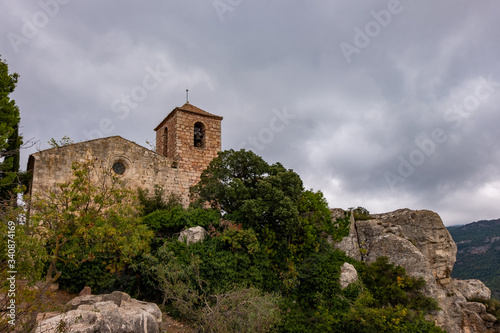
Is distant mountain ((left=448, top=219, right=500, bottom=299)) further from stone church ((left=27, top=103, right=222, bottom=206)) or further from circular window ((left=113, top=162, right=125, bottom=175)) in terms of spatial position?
circular window ((left=113, top=162, right=125, bottom=175))

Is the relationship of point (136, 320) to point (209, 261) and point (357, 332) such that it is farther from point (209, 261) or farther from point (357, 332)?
point (357, 332)

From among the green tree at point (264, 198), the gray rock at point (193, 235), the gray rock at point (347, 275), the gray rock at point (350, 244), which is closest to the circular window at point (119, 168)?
the green tree at point (264, 198)

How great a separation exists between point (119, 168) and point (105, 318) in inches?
447

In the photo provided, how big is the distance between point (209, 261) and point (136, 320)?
14.0ft

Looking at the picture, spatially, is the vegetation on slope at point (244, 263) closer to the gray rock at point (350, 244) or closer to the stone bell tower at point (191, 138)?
the gray rock at point (350, 244)

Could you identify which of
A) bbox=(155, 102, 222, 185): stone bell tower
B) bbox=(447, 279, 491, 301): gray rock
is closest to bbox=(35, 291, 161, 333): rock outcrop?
bbox=(155, 102, 222, 185): stone bell tower

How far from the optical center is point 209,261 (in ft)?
45.2

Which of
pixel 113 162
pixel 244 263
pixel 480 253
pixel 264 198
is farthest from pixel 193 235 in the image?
pixel 480 253

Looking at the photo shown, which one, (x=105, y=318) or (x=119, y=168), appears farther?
(x=119, y=168)

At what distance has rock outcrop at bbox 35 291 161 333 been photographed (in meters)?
8.50

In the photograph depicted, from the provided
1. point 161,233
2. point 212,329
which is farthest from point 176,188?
point 212,329

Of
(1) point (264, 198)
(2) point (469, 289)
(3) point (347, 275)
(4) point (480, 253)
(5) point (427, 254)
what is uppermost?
(1) point (264, 198)

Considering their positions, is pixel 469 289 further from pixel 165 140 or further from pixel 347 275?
pixel 165 140

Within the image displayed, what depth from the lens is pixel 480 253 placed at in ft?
129
